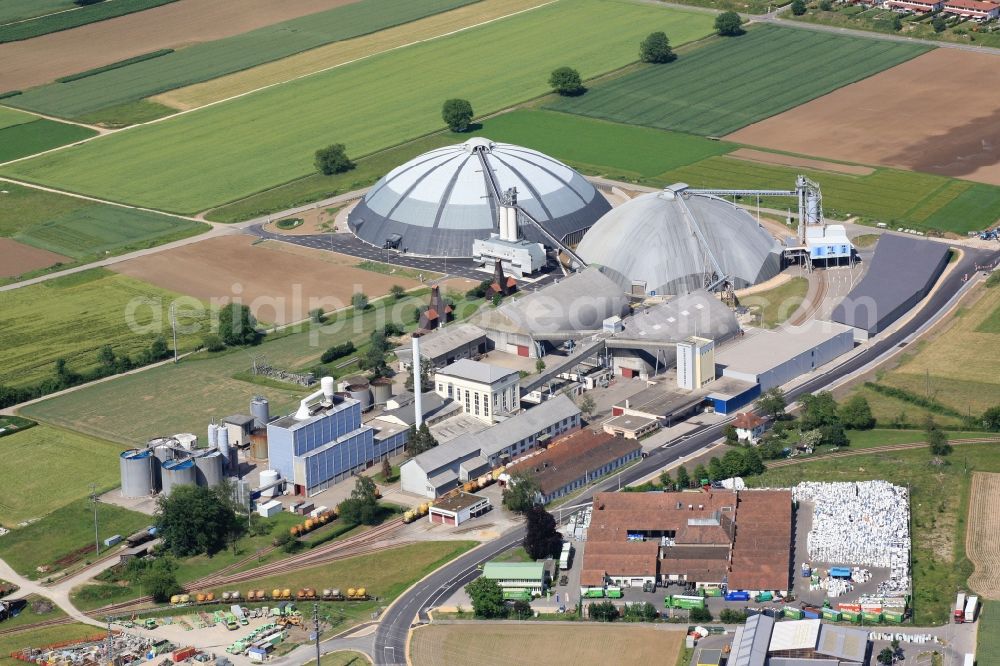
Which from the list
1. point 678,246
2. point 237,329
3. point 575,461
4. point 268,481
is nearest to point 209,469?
point 268,481

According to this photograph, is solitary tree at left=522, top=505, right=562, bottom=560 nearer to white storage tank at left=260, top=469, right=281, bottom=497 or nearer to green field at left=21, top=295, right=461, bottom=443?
white storage tank at left=260, top=469, right=281, bottom=497

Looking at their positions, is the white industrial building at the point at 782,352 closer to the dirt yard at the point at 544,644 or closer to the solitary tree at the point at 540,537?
the solitary tree at the point at 540,537

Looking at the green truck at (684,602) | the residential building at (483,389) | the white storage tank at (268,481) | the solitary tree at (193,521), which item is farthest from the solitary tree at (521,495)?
the solitary tree at (193,521)

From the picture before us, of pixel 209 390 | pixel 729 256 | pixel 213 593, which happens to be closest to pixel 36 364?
pixel 209 390

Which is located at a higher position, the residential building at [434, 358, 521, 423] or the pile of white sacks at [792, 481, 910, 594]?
the residential building at [434, 358, 521, 423]

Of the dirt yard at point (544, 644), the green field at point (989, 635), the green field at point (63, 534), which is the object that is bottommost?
the dirt yard at point (544, 644)

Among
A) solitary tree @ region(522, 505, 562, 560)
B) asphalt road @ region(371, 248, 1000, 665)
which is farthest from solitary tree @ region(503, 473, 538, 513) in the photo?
solitary tree @ region(522, 505, 562, 560)
